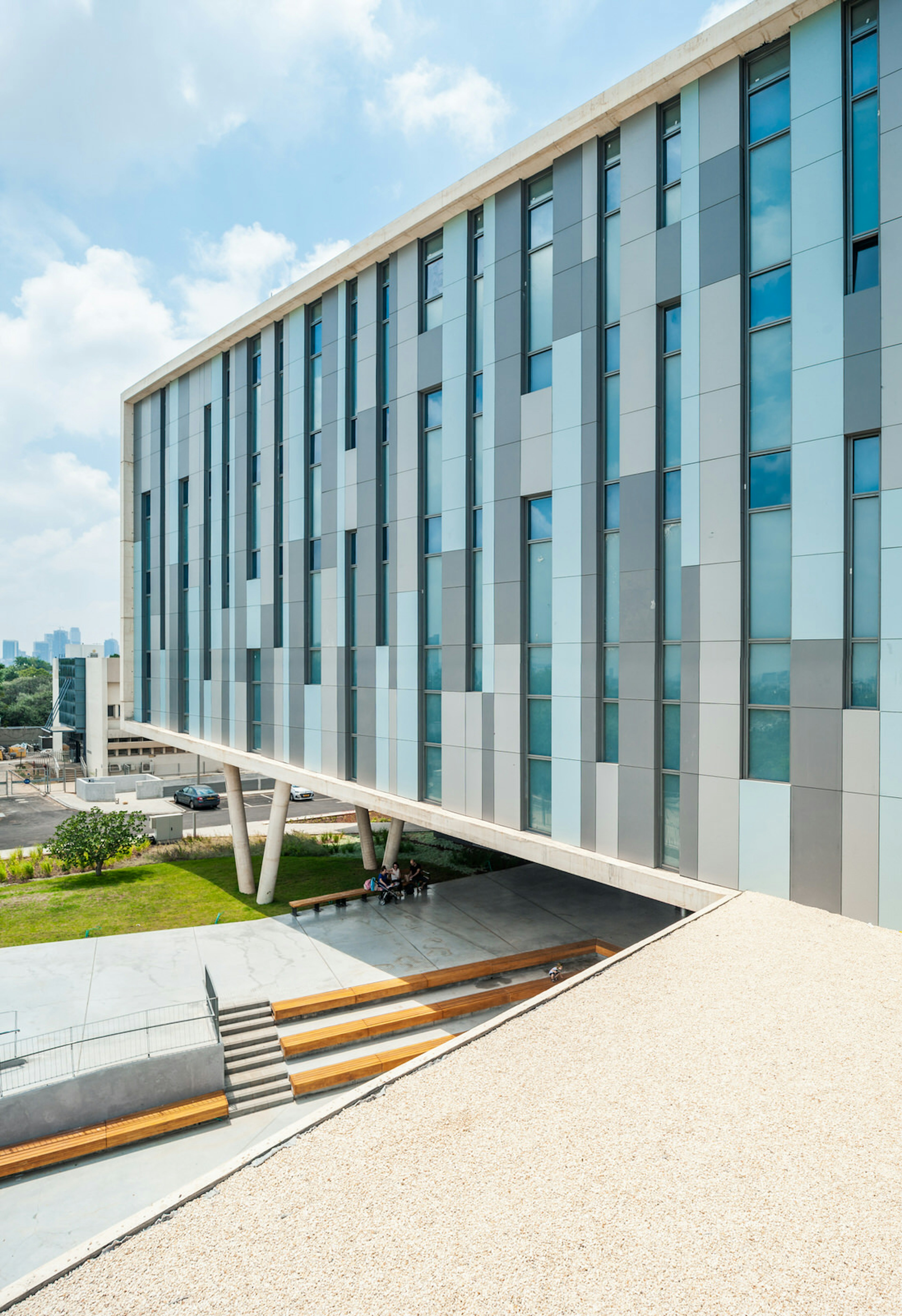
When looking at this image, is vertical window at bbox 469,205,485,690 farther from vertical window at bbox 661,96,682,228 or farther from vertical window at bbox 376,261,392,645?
vertical window at bbox 661,96,682,228

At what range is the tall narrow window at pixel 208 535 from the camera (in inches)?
1009

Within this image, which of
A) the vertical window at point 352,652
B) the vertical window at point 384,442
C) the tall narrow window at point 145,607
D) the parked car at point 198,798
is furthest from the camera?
the parked car at point 198,798

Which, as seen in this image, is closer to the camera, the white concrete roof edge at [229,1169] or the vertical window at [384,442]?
the white concrete roof edge at [229,1169]

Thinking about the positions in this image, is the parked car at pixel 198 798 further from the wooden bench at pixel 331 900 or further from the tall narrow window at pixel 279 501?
the tall narrow window at pixel 279 501

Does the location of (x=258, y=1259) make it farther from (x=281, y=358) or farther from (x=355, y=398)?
(x=281, y=358)

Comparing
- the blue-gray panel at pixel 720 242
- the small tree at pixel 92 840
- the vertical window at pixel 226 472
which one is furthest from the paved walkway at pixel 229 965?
the blue-gray panel at pixel 720 242

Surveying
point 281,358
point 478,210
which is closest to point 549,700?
point 478,210

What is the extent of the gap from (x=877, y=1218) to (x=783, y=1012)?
2.68 m

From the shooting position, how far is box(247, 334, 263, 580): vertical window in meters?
23.4

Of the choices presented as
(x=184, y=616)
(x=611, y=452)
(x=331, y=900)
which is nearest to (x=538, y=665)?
(x=611, y=452)

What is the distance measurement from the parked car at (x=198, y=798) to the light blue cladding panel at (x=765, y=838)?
127 ft

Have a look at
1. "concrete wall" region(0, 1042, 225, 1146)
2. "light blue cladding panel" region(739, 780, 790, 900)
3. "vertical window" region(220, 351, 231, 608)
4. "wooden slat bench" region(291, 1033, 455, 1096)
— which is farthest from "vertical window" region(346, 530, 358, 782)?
"light blue cladding panel" region(739, 780, 790, 900)

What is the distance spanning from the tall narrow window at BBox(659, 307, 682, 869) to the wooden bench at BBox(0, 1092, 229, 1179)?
Result: 32.0 ft

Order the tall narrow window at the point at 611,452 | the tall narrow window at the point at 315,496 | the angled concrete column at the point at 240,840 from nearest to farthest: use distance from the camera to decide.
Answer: the tall narrow window at the point at 611,452
the tall narrow window at the point at 315,496
the angled concrete column at the point at 240,840
